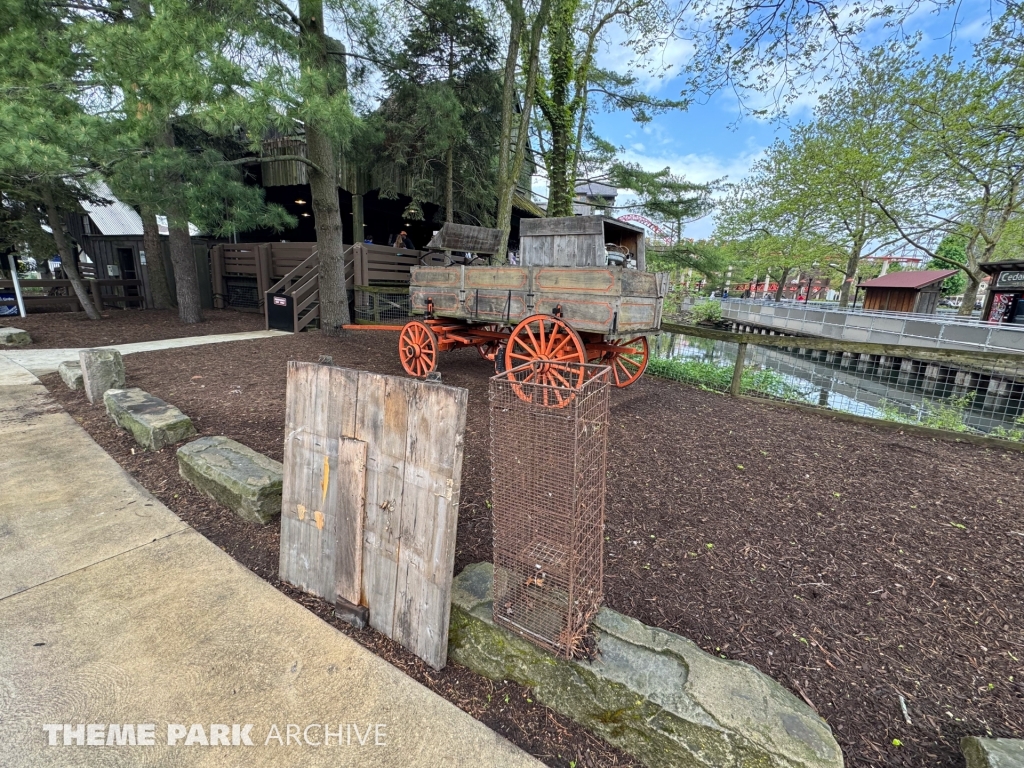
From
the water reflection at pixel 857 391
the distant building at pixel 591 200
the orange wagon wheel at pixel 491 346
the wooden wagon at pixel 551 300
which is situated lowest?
the water reflection at pixel 857 391

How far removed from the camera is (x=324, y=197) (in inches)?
324

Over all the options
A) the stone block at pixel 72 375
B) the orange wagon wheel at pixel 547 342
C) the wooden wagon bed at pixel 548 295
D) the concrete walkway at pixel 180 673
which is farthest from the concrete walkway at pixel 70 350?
the orange wagon wheel at pixel 547 342

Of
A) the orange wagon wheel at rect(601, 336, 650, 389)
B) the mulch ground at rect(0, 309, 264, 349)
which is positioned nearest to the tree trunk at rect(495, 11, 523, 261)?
the orange wagon wheel at rect(601, 336, 650, 389)

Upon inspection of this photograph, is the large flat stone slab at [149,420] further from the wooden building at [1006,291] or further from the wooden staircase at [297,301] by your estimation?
the wooden building at [1006,291]

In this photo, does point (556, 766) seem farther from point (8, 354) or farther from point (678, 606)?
point (8, 354)

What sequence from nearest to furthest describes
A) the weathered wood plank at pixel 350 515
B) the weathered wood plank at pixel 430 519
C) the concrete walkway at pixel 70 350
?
1. the weathered wood plank at pixel 430 519
2. the weathered wood plank at pixel 350 515
3. the concrete walkway at pixel 70 350

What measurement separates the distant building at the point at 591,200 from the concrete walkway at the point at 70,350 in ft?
Result: 24.3

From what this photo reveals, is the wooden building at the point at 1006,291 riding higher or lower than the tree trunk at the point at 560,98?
lower

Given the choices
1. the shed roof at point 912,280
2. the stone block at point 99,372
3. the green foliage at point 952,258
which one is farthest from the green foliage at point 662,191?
the green foliage at point 952,258

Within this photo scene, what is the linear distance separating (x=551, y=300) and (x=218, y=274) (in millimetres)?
12138

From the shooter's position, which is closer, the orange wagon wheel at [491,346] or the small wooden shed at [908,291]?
the orange wagon wheel at [491,346]

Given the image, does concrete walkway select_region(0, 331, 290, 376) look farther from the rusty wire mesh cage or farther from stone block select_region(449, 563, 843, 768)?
stone block select_region(449, 563, 843, 768)

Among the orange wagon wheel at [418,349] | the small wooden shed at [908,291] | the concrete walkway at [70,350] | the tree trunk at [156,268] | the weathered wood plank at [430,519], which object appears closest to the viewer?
the weathered wood plank at [430,519]

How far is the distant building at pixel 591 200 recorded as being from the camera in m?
14.0
